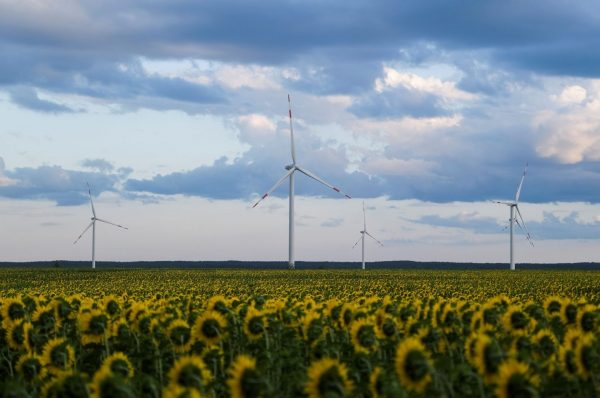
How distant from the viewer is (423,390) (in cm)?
873

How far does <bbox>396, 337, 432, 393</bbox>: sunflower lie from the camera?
8570 millimetres

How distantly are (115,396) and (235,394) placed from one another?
1.17 metres

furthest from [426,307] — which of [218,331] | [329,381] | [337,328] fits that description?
[329,381]

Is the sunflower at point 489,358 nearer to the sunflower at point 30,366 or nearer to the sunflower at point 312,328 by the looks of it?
the sunflower at point 312,328

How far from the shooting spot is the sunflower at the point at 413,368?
8.57 m

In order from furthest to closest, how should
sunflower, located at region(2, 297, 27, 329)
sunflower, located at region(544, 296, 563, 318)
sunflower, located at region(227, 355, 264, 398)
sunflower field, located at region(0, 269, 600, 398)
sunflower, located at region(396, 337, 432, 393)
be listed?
sunflower, located at region(2, 297, 27, 329) → sunflower, located at region(544, 296, 563, 318) → sunflower, located at region(396, 337, 432, 393) → sunflower field, located at region(0, 269, 600, 398) → sunflower, located at region(227, 355, 264, 398)

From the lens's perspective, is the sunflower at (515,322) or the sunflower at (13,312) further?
the sunflower at (13,312)

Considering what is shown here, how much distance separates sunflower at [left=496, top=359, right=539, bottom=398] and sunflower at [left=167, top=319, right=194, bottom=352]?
255 inches

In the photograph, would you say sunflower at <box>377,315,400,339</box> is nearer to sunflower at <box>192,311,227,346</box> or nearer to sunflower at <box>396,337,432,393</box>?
sunflower at <box>192,311,227,346</box>

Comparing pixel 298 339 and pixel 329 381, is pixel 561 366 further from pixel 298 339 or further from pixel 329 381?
pixel 298 339

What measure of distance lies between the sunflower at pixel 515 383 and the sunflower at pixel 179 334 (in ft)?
21.3

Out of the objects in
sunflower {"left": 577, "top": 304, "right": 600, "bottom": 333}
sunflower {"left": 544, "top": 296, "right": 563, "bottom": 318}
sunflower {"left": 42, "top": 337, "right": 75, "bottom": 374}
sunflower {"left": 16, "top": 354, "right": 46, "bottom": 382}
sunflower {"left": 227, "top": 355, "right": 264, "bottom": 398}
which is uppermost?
sunflower {"left": 544, "top": 296, "right": 563, "bottom": 318}

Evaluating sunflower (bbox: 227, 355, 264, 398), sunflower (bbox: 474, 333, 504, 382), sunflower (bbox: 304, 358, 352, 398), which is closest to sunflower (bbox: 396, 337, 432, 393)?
sunflower (bbox: 474, 333, 504, 382)

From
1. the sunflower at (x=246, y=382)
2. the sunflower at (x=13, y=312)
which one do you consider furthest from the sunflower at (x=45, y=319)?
the sunflower at (x=246, y=382)
